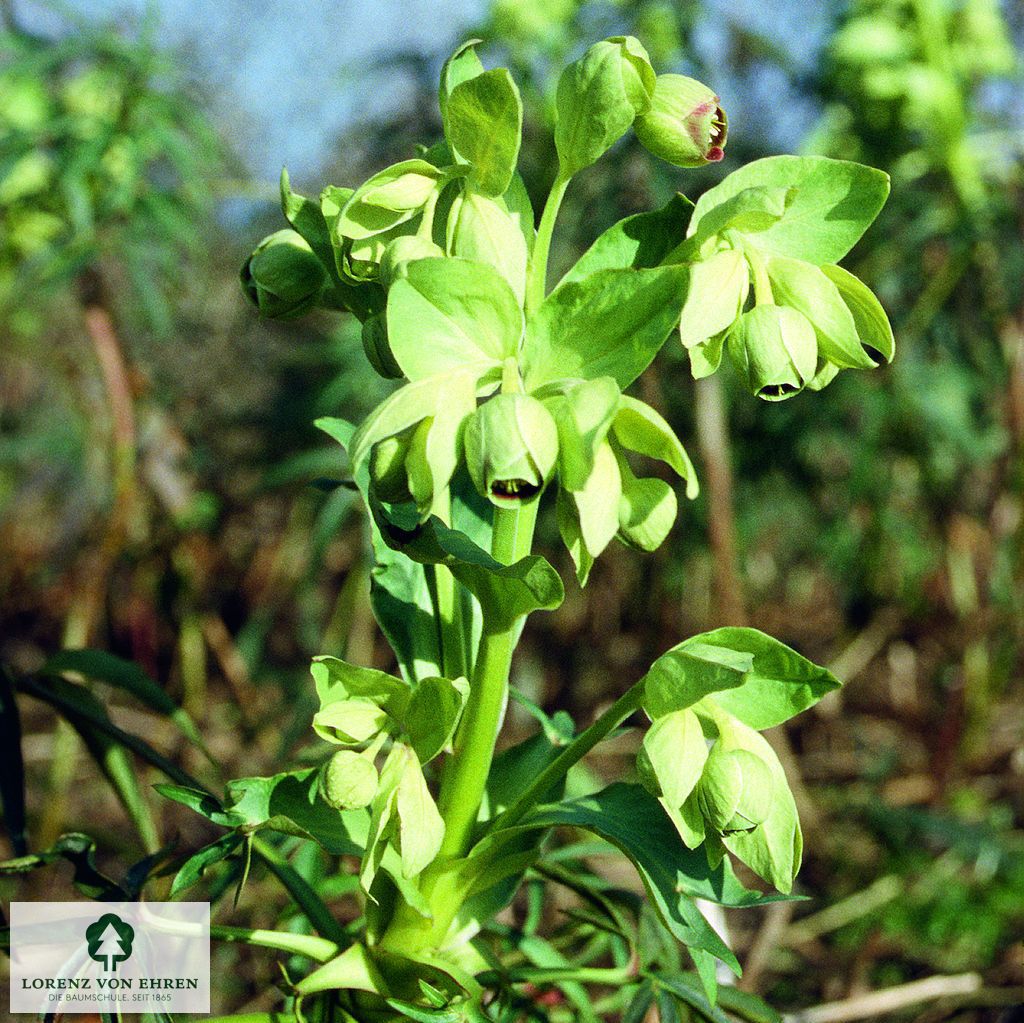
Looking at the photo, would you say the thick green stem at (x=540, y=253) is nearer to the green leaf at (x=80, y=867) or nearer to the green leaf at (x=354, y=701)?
the green leaf at (x=354, y=701)

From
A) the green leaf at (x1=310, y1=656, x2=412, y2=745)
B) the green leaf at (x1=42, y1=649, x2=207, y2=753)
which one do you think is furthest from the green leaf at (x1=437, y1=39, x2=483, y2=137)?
the green leaf at (x1=42, y1=649, x2=207, y2=753)

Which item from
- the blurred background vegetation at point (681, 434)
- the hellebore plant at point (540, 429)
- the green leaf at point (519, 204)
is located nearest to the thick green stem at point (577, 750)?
the hellebore plant at point (540, 429)

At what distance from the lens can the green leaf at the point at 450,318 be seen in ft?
1.31

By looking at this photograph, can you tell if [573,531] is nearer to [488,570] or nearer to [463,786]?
[488,570]

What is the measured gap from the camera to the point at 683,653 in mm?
424

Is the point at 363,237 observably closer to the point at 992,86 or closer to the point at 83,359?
the point at 83,359

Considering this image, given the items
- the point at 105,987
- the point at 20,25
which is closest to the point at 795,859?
the point at 105,987

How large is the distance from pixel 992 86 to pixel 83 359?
1601 millimetres

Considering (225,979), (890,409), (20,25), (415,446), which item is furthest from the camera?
(890,409)

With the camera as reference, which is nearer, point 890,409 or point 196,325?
point 890,409

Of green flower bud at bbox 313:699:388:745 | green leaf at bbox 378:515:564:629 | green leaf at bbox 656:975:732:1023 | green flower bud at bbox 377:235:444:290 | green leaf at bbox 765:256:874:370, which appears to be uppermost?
green flower bud at bbox 377:235:444:290

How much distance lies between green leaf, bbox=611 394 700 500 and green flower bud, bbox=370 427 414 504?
0.08 m

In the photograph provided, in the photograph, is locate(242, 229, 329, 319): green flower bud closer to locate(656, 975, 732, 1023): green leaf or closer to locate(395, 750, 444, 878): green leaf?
locate(395, 750, 444, 878): green leaf

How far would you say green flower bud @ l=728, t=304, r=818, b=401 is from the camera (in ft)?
1.37
